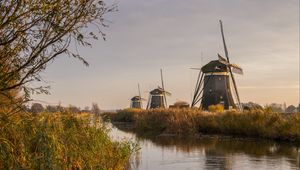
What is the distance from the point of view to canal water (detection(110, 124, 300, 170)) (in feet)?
46.5

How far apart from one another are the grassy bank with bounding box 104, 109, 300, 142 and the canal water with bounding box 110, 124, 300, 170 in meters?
1.56

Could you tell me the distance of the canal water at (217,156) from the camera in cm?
1417

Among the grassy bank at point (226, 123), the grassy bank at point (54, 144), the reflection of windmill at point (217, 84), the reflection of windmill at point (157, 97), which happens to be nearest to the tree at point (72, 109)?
the grassy bank at point (54, 144)

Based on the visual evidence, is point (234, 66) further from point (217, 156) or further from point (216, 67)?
point (217, 156)

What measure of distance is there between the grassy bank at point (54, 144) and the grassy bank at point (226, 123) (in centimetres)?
1040

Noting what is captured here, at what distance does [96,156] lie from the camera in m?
9.66

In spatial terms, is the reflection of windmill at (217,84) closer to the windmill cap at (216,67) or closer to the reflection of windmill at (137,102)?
the windmill cap at (216,67)

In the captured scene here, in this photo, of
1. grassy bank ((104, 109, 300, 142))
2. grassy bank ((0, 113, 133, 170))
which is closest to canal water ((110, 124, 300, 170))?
grassy bank ((104, 109, 300, 142))

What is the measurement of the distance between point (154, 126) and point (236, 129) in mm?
7927

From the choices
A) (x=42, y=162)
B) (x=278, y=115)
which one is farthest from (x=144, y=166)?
(x=278, y=115)

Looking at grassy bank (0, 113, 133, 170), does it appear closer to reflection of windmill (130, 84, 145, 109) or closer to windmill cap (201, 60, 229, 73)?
windmill cap (201, 60, 229, 73)

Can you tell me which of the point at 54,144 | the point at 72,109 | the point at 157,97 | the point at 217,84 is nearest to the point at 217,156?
the point at 72,109

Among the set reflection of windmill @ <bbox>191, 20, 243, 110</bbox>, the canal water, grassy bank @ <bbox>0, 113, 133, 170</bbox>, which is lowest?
the canal water

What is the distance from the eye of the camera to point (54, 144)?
6.90 meters
